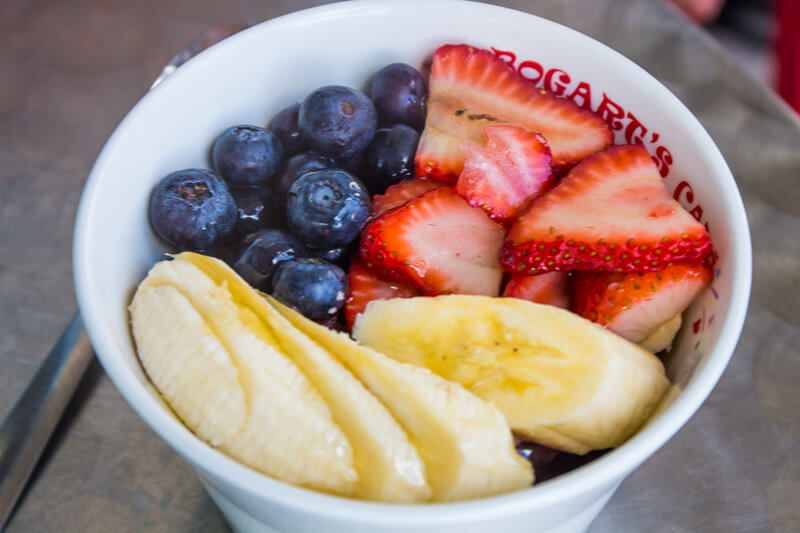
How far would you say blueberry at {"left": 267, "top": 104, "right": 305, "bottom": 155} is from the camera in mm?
766

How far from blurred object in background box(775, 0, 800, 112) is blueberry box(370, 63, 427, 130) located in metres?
1.11

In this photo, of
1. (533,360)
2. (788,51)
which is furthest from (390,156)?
(788,51)

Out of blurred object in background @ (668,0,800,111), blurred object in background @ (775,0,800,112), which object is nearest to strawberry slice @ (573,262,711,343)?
blurred object in background @ (775,0,800,112)

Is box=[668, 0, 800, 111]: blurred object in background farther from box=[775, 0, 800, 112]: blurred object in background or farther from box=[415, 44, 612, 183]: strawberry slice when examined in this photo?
box=[415, 44, 612, 183]: strawberry slice

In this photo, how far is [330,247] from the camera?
0.68 metres

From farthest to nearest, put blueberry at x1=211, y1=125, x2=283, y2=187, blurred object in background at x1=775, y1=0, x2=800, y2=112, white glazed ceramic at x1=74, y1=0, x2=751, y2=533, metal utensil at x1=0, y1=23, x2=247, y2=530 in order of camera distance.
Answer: blurred object in background at x1=775, y1=0, x2=800, y2=112, metal utensil at x1=0, y1=23, x2=247, y2=530, blueberry at x1=211, y1=125, x2=283, y2=187, white glazed ceramic at x1=74, y1=0, x2=751, y2=533

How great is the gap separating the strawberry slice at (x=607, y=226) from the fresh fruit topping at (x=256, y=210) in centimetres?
24

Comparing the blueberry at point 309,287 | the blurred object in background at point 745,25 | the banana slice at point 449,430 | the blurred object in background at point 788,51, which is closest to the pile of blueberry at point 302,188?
the blueberry at point 309,287

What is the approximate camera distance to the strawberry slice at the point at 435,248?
0.66 metres

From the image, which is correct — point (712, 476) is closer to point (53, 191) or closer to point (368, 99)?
point (368, 99)

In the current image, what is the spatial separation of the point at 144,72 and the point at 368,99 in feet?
2.26

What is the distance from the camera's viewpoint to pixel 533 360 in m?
0.57

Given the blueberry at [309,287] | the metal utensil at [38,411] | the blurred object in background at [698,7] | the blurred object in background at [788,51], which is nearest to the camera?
the blueberry at [309,287]

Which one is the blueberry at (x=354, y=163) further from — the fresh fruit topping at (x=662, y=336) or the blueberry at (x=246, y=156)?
the fresh fruit topping at (x=662, y=336)
